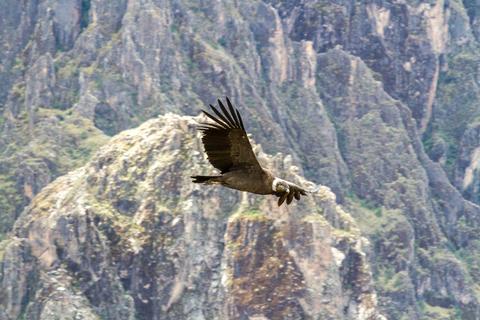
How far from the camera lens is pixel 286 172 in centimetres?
12656

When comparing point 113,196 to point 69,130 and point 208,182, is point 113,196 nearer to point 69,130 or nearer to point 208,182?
point 69,130

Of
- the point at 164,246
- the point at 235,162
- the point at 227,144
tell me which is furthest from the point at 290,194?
the point at 164,246

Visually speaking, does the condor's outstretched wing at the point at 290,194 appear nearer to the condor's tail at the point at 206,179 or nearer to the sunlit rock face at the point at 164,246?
the condor's tail at the point at 206,179

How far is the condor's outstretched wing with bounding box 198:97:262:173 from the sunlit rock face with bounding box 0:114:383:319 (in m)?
102

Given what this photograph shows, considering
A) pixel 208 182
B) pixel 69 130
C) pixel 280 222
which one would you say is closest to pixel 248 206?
pixel 280 222

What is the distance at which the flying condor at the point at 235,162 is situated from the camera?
72.1ft

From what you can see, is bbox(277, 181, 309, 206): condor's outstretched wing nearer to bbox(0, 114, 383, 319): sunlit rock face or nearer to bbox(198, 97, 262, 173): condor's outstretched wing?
bbox(198, 97, 262, 173): condor's outstretched wing

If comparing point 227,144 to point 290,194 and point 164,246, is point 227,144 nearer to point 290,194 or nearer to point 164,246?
point 290,194

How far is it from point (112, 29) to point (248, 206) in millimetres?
65115

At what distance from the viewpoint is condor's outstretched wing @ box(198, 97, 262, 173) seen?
2222 centimetres

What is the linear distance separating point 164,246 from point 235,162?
358 feet

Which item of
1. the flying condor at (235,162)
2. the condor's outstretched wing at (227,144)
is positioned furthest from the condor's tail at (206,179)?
the condor's outstretched wing at (227,144)

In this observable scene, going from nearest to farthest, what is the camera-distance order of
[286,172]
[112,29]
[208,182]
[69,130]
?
[208,182], [286,172], [69,130], [112,29]

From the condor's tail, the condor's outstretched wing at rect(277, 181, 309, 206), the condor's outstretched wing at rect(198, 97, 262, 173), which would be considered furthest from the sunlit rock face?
the condor's tail
